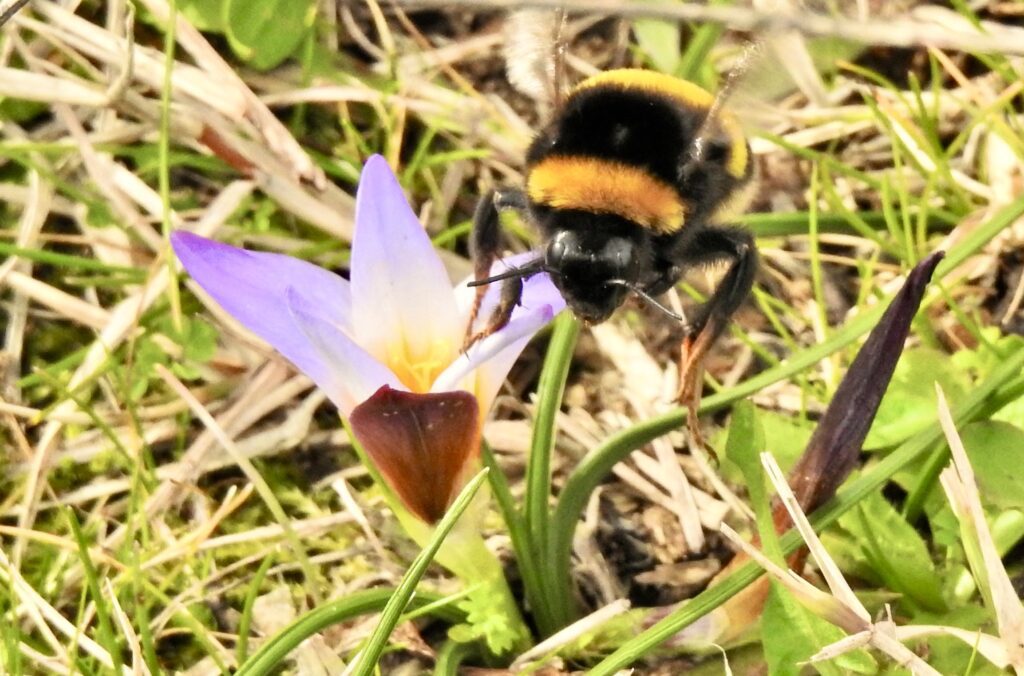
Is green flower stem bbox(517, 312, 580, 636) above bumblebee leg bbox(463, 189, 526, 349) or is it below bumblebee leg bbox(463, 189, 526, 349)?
below

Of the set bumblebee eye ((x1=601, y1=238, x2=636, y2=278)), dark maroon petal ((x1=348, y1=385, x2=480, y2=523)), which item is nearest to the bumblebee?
bumblebee eye ((x1=601, y1=238, x2=636, y2=278))

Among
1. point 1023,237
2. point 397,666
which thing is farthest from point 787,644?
point 1023,237

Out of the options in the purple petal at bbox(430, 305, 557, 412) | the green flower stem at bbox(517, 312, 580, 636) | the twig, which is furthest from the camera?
the green flower stem at bbox(517, 312, 580, 636)

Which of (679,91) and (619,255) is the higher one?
(679,91)

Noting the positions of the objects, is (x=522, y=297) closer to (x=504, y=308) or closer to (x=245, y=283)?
(x=504, y=308)

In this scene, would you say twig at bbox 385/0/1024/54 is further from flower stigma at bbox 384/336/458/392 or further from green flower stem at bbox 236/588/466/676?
green flower stem at bbox 236/588/466/676

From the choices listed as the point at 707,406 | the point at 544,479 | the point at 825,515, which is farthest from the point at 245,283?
the point at 825,515

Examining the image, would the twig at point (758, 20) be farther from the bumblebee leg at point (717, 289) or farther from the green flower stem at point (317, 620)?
the green flower stem at point (317, 620)
